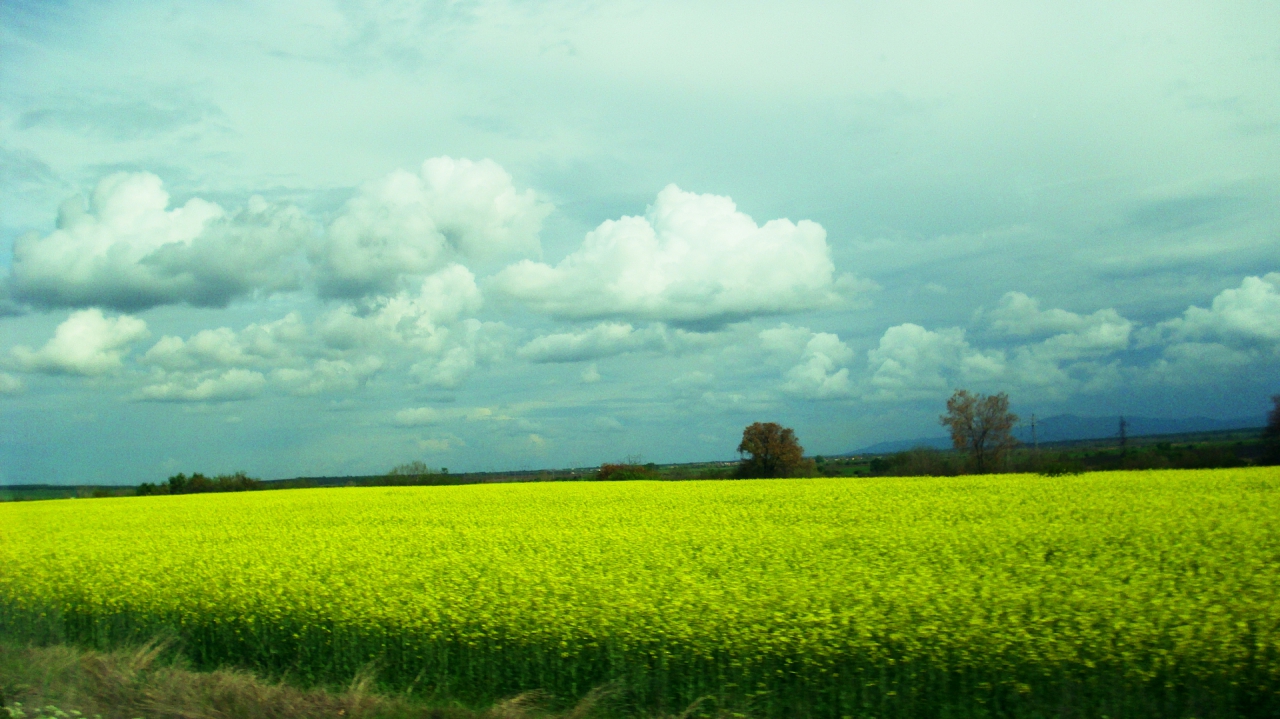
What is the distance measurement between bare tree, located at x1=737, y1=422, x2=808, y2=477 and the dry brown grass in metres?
37.6

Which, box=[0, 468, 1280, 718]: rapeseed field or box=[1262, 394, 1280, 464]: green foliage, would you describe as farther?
box=[1262, 394, 1280, 464]: green foliage

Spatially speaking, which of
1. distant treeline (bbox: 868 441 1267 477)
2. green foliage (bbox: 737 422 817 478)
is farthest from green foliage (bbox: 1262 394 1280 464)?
green foliage (bbox: 737 422 817 478)

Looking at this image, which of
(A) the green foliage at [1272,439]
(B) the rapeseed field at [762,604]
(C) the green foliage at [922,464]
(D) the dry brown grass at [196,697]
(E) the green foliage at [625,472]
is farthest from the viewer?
(E) the green foliage at [625,472]

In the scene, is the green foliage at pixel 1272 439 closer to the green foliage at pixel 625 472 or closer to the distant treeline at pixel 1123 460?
the distant treeline at pixel 1123 460

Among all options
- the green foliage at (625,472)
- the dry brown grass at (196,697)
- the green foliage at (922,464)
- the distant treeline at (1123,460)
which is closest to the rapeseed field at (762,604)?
the dry brown grass at (196,697)

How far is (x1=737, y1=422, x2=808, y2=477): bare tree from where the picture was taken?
144 ft

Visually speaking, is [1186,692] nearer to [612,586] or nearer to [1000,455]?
[612,586]

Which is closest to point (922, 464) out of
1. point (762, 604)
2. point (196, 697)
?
point (762, 604)

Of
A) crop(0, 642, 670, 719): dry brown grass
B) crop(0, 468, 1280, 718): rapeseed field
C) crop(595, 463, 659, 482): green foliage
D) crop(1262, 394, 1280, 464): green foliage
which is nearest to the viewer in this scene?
crop(0, 468, 1280, 718): rapeseed field

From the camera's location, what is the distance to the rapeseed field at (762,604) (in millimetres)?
5816

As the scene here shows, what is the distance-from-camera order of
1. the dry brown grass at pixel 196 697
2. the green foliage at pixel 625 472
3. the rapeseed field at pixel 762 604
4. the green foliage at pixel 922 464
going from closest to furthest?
1. the rapeseed field at pixel 762 604
2. the dry brown grass at pixel 196 697
3. the green foliage at pixel 922 464
4. the green foliage at pixel 625 472

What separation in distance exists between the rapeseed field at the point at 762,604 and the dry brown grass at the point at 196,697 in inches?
21.5

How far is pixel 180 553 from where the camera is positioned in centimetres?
1348

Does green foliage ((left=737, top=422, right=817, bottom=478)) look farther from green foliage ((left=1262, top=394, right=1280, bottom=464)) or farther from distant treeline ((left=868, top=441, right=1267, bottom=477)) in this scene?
green foliage ((left=1262, top=394, right=1280, bottom=464))
